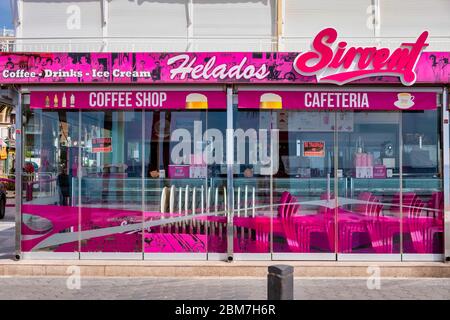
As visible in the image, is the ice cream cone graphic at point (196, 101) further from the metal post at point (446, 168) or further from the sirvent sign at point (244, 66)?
the metal post at point (446, 168)

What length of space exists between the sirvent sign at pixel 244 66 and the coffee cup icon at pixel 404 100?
1.55 feet

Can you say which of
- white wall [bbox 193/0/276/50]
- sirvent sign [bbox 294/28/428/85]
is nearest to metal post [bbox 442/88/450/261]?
sirvent sign [bbox 294/28/428/85]

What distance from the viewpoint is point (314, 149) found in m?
9.45

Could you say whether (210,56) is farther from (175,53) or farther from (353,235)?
(353,235)

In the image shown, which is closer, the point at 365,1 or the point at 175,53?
the point at 175,53

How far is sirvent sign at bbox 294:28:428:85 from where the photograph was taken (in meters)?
8.49

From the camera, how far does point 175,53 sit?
865cm

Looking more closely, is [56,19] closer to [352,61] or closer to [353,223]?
[352,61]

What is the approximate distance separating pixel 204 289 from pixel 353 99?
13.3ft

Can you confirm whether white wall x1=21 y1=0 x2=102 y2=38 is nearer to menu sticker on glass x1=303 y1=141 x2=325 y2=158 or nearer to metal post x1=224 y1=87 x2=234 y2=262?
metal post x1=224 y1=87 x2=234 y2=262

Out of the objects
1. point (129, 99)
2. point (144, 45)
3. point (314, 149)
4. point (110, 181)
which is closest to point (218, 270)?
point (110, 181)

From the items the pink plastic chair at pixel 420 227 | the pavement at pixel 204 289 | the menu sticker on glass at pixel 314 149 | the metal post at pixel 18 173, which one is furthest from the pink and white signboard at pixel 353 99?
the metal post at pixel 18 173

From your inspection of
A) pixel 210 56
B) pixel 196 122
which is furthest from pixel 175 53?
pixel 196 122
